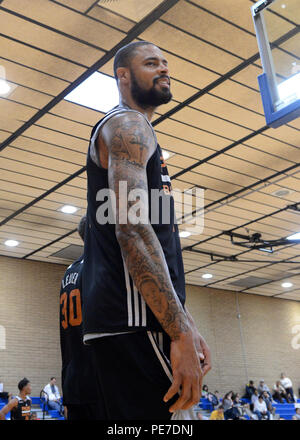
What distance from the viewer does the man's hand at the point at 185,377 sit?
1557mm

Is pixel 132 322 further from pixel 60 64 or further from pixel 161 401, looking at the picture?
pixel 60 64

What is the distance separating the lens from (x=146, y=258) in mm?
1668

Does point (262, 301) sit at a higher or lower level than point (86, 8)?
lower

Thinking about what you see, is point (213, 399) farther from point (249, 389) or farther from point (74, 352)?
point (74, 352)

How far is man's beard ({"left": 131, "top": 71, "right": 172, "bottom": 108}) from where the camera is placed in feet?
6.79

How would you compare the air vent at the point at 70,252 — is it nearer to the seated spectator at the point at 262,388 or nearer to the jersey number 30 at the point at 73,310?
the seated spectator at the point at 262,388

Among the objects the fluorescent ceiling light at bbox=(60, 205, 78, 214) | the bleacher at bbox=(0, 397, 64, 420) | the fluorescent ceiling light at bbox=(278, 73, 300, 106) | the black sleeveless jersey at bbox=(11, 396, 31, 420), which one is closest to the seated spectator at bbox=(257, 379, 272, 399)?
the bleacher at bbox=(0, 397, 64, 420)

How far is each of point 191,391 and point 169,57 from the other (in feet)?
20.5

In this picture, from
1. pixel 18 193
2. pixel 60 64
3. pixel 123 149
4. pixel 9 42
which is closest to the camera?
pixel 123 149

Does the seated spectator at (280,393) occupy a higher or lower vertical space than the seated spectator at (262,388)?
lower

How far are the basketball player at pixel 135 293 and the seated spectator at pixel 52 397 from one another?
11909 mm

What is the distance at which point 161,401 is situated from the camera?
63.7 inches

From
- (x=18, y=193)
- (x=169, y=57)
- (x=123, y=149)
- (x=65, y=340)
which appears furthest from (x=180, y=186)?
(x=123, y=149)

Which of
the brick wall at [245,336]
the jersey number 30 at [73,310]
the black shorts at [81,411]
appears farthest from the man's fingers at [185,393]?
the brick wall at [245,336]
